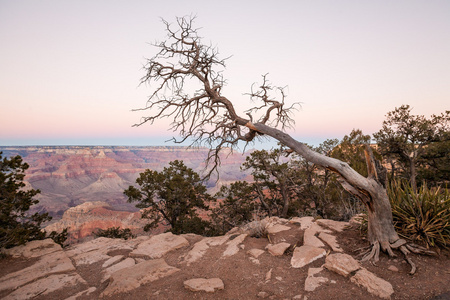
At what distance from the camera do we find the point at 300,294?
351 centimetres

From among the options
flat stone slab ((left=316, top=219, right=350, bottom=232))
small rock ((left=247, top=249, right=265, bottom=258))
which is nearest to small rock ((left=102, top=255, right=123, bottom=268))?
small rock ((left=247, top=249, right=265, bottom=258))

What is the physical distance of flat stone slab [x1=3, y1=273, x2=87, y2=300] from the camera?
14.8 feet

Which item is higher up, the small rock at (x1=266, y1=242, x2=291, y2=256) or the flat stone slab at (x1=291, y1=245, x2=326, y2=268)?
the flat stone slab at (x1=291, y1=245, x2=326, y2=268)

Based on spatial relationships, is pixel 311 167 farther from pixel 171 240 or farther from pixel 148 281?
pixel 148 281

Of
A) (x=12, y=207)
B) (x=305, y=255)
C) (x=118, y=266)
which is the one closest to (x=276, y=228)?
(x=305, y=255)

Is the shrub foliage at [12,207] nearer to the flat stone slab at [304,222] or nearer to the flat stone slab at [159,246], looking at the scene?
the flat stone slab at [159,246]

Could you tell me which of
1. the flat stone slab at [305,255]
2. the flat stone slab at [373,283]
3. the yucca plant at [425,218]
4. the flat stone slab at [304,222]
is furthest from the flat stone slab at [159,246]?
the yucca plant at [425,218]

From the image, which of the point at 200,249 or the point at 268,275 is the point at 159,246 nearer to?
the point at 200,249

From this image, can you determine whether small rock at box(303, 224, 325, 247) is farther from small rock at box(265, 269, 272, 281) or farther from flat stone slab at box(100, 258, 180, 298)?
flat stone slab at box(100, 258, 180, 298)

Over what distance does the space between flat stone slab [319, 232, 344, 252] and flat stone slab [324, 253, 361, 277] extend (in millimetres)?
796

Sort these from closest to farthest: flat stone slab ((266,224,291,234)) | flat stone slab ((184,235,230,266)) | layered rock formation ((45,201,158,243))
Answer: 1. flat stone slab ((184,235,230,266))
2. flat stone slab ((266,224,291,234))
3. layered rock formation ((45,201,158,243))

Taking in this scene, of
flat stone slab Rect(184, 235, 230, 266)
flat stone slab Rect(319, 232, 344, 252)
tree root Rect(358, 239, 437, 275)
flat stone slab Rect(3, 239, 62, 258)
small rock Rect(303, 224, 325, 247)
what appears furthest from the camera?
flat stone slab Rect(3, 239, 62, 258)

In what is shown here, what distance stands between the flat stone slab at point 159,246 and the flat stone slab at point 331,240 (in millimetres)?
4294

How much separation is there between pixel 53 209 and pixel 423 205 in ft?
355
